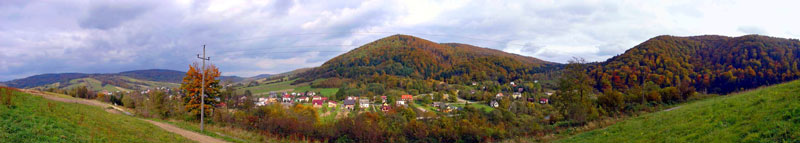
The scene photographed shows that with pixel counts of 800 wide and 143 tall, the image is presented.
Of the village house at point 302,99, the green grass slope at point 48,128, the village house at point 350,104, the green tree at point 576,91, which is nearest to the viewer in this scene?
the green grass slope at point 48,128

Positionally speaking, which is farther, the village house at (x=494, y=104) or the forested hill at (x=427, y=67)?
the forested hill at (x=427, y=67)

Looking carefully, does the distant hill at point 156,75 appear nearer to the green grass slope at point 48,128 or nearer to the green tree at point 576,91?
the green grass slope at point 48,128

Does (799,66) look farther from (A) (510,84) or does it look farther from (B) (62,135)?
(B) (62,135)

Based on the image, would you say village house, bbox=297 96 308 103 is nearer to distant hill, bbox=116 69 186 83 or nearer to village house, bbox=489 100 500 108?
village house, bbox=489 100 500 108

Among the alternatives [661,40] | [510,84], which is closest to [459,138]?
[510,84]

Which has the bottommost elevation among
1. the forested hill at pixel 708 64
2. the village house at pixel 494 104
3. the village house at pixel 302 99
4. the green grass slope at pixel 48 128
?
the village house at pixel 494 104

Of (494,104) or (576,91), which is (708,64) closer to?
(494,104)

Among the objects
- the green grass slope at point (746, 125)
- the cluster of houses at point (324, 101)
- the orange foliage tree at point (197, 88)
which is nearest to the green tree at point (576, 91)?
the green grass slope at point (746, 125)
